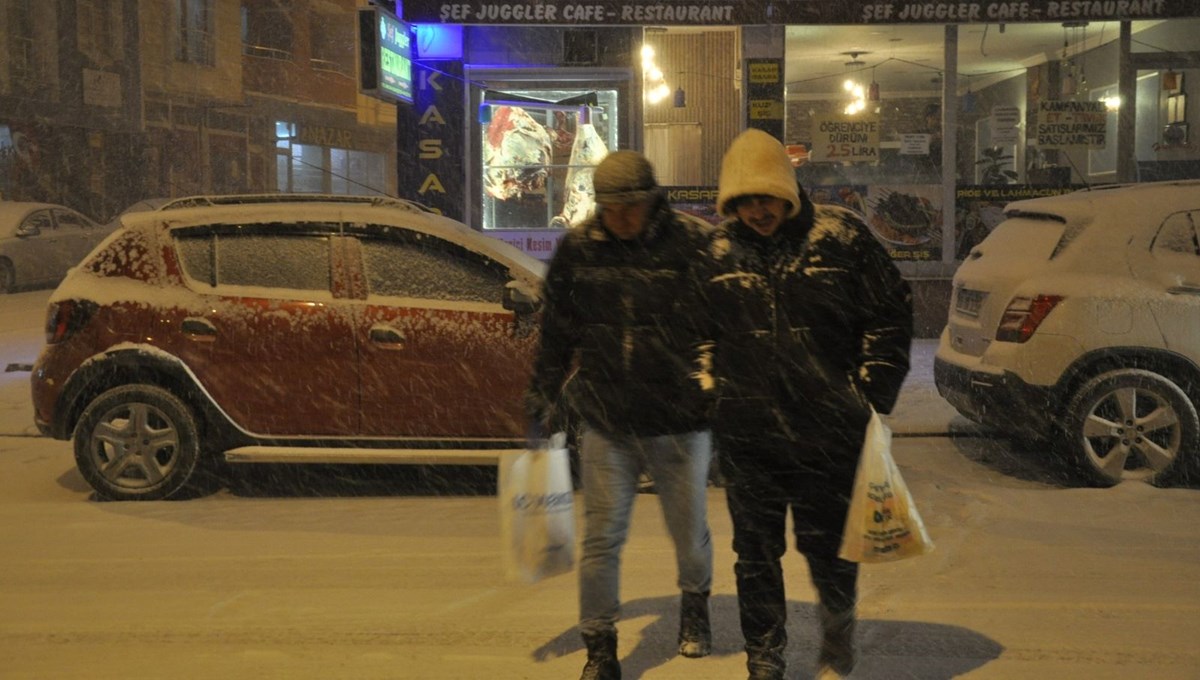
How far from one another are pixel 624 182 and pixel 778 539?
1.25m

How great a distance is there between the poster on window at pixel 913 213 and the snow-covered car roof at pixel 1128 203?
20.2 ft

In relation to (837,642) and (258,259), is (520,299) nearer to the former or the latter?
(258,259)

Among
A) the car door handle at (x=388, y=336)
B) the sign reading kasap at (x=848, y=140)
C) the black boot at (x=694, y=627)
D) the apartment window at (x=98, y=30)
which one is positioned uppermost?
the apartment window at (x=98, y=30)

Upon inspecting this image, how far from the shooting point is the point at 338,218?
7785 millimetres

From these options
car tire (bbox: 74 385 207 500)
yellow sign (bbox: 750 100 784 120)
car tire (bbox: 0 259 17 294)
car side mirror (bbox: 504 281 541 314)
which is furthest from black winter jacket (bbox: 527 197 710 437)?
car tire (bbox: 0 259 17 294)

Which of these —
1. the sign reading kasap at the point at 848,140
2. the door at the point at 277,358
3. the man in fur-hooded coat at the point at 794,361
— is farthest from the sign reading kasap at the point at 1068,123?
the man in fur-hooded coat at the point at 794,361

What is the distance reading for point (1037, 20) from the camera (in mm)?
13797

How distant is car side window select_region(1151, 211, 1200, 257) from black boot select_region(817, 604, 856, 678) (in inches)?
185

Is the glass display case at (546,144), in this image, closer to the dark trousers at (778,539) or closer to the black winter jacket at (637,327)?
the black winter jacket at (637,327)

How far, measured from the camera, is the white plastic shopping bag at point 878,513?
387 centimetres

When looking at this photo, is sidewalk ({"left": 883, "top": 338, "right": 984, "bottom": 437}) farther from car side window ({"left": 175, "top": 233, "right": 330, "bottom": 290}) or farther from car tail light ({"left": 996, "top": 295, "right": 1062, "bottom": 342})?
car side window ({"left": 175, "top": 233, "right": 330, "bottom": 290})

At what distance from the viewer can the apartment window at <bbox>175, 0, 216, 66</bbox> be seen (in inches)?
1435

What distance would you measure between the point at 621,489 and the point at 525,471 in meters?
0.33

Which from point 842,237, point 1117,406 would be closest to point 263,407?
point 842,237
